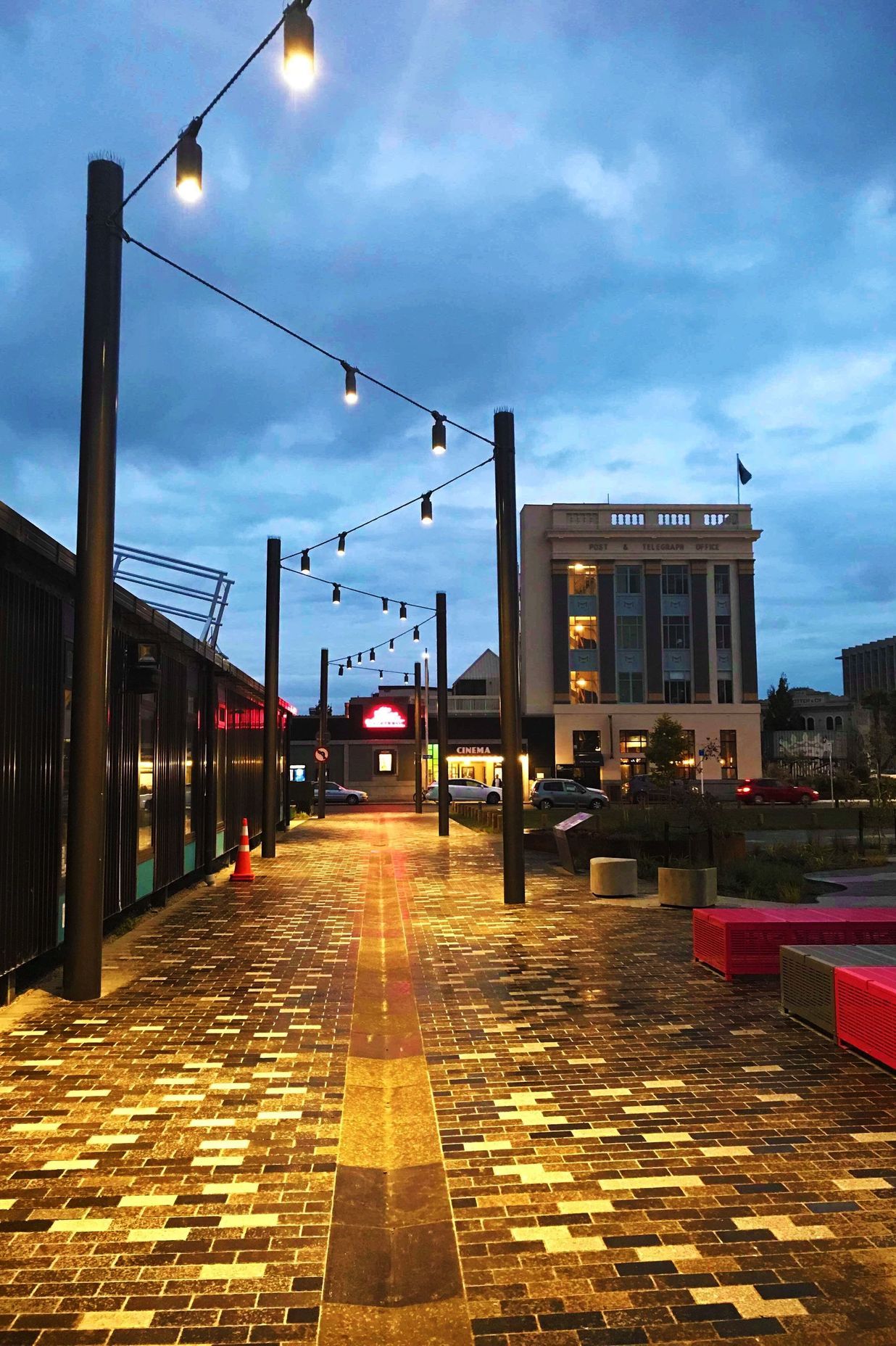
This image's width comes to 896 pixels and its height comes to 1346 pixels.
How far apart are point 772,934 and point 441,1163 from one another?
178 inches

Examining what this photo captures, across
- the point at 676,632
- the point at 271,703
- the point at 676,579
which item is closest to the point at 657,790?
the point at 271,703

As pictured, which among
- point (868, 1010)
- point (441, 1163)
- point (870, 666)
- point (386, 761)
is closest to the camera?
point (441, 1163)

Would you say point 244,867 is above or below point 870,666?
below

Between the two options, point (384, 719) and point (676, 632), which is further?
point (676, 632)

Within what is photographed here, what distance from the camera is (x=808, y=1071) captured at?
5664 mm

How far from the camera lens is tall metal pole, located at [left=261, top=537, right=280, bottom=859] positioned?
717 inches

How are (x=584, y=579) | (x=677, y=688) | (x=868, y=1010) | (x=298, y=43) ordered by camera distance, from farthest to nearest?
(x=584, y=579) → (x=677, y=688) → (x=868, y=1010) → (x=298, y=43)


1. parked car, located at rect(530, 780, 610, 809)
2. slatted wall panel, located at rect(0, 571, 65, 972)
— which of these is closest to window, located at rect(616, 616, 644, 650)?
parked car, located at rect(530, 780, 610, 809)

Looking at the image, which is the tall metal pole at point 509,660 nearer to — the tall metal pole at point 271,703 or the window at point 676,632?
the tall metal pole at point 271,703

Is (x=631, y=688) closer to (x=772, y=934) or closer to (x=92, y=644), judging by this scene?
(x=772, y=934)

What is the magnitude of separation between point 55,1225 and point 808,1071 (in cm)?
408

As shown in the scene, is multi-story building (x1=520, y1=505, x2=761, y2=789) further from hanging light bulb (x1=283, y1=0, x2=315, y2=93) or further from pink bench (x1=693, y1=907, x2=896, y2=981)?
hanging light bulb (x1=283, y1=0, x2=315, y2=93)

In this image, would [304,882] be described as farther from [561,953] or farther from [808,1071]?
[808,1071]

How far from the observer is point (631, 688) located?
62938mm
